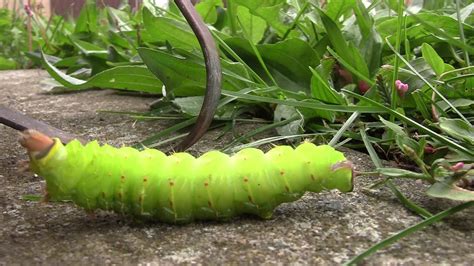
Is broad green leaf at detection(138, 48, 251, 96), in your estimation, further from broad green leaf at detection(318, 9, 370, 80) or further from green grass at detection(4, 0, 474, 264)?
broad green leaf at detection(318, 9, 370, 80)

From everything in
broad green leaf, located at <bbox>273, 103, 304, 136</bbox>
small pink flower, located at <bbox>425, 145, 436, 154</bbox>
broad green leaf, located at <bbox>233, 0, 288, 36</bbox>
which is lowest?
broad green leaf, located at <bbox>273, 103, 304, 136</bbox>

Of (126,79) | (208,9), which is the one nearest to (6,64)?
(208,9)

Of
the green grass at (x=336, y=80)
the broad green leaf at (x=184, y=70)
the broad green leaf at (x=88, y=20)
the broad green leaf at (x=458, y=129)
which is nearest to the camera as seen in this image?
the broad green leaf at (x=458, y=129)

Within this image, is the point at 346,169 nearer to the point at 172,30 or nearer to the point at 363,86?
the point at 363,86

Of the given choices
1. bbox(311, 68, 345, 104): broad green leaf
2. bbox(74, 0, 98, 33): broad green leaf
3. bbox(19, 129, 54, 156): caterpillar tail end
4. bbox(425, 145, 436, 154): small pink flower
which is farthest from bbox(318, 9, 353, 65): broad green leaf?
bbox(74, 0, 98, 33): broad green leaf

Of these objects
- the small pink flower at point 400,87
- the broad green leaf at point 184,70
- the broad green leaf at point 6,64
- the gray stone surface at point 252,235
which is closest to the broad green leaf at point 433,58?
the small pink flower at point 400,87

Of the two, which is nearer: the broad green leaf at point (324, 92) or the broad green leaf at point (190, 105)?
the broad green leaf at point (324, 92)

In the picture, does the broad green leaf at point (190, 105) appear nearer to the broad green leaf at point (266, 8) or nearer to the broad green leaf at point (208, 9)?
the broad green leaf at point (266, 8)
